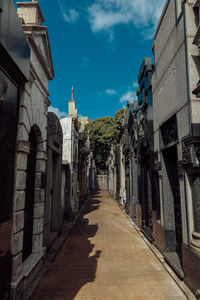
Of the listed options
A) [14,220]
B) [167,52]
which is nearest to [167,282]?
[14,220]

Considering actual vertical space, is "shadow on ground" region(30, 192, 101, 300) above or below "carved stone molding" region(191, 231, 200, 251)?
below

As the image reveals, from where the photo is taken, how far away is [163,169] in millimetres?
6188

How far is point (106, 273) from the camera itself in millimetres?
4984

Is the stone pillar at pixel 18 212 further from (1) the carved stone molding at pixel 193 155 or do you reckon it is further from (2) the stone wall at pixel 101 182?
(2) the stone wall at pixel 101 182

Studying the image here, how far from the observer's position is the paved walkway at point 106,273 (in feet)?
13.4

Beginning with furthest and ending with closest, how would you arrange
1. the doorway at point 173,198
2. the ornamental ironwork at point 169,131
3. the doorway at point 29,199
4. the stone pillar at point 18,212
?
the doorway at point 173,198, the ornamental ironwork at point 169,131, the doorway at point 29,199, the stone pillar at point 18,212

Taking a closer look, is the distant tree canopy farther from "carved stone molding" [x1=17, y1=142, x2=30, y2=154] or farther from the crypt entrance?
"carved stone molding" [x1=17, y1=142, x2=30, y2=154]

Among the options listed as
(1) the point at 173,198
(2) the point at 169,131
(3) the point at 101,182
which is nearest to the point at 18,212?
(1) the point at 173,198

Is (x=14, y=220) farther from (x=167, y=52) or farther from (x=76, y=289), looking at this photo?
(x=167, y=52)

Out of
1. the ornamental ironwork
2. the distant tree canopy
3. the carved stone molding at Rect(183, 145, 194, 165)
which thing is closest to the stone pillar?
the carved stone molding at Rect(183, 145, 194, 165)

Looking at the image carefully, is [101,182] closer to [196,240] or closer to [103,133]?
[103,133]

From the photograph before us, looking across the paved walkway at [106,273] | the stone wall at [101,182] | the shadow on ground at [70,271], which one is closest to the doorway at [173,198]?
the paved walkway at [106,273]

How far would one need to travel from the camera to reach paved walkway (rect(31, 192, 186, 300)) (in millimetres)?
4086

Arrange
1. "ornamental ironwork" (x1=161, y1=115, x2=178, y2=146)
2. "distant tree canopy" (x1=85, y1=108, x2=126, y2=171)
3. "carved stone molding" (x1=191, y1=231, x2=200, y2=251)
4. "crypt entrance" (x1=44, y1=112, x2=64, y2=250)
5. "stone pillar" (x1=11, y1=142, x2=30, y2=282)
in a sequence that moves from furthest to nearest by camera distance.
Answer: "distant tree canopy" (x1=85, y1=108, x2=126, y2=171)
"crypt entrance" (x1=44, y1=112, x2=64, y2=250)
"ornamental ironwork" (x1=161, y1=115, x2=178, y2=146)
"carved stone molding" (x1=191, y1=231, x2=200, y2=251)
"stone pillar" (x1=11, y1=142, x2=30, y2=282)
